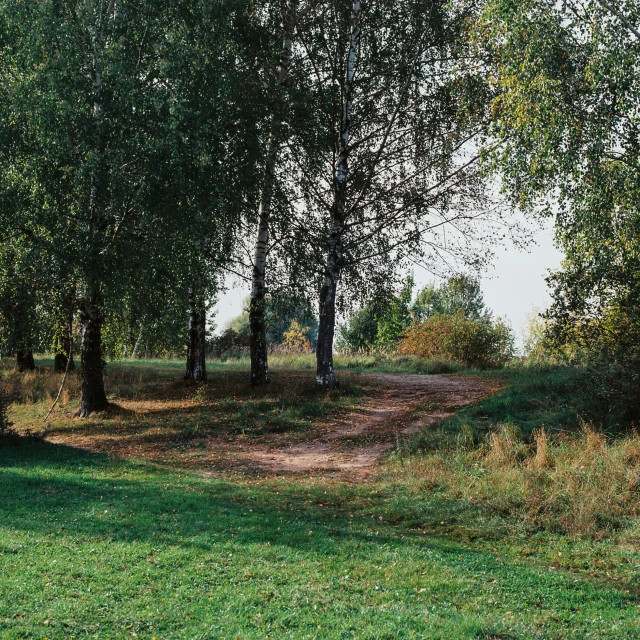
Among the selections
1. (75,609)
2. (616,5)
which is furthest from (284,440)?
(616,5)

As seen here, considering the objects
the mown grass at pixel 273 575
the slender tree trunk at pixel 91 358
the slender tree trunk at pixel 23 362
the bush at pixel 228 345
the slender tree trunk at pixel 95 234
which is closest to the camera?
the mown grass at pixel 273 575

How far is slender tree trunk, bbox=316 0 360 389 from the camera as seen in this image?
18156mm

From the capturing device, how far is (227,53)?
1723cm

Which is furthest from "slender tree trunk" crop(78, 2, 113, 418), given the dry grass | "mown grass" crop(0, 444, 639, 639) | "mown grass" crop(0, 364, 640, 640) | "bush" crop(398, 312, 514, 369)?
"bush" crop(398, 312, 514, 369)

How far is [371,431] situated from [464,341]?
41.1 feet

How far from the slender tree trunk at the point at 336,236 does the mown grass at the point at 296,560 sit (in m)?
6.72

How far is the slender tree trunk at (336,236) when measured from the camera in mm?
18156

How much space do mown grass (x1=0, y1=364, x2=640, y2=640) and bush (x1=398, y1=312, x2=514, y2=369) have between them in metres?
14.4

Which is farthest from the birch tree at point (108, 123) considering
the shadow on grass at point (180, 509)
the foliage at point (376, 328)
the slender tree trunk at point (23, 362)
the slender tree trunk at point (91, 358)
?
the foliage at point (376, 328)

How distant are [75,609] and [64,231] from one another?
11.8m

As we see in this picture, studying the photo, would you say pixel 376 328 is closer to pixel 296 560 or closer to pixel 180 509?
pixel 180 509

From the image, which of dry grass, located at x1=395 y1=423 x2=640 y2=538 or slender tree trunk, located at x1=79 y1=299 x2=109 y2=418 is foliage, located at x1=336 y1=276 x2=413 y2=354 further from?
dry grass, located at x1=395 y1=423 x2=640 y2=538

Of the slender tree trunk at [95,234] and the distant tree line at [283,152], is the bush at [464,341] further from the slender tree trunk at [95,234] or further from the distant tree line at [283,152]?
the slender tree trunk at [95,234]

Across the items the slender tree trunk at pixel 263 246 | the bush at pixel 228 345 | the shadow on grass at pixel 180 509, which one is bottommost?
the shadow on grass at pixel 180 509
